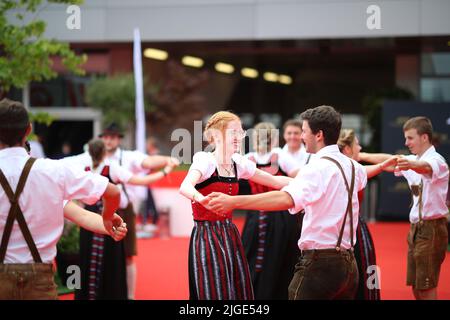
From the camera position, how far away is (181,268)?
35.1 feet

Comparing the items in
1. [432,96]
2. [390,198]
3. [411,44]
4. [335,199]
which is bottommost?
[390,198]

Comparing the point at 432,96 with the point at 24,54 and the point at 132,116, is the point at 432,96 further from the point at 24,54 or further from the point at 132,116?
the point at 24,54

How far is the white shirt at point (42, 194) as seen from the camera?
3766 mm

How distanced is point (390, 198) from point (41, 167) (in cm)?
1306

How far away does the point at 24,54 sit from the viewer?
9188 mm

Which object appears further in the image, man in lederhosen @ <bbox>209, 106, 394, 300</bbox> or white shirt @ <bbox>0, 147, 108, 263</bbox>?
man in lederhosen @ <bbox>209, 106, 394, 300</bbox>

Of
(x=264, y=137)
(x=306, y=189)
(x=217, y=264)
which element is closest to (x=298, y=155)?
(x=264, y=137)

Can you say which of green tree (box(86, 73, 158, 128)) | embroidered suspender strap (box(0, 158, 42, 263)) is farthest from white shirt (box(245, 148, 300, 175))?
green tree (box(86, 73, 158, 128))

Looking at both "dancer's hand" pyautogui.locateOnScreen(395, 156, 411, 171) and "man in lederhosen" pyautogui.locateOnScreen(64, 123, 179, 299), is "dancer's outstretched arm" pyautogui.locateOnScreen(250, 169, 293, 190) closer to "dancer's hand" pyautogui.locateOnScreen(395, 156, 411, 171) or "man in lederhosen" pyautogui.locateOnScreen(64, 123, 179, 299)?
"dancer's hand" pyautogui.locateOnScreen(395, 156, 411, 171)

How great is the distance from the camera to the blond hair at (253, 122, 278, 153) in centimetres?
777

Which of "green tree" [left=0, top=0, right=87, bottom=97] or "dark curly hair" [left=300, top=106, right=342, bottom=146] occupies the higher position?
"green tree" [left=0, top=0, right=87, bottom=97]

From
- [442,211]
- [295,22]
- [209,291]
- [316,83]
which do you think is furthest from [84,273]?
[316,83]

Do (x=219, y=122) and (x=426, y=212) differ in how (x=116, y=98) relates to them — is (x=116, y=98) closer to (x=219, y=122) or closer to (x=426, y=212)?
(x=426, y=212)

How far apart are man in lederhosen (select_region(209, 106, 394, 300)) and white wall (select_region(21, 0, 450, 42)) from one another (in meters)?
11.1
